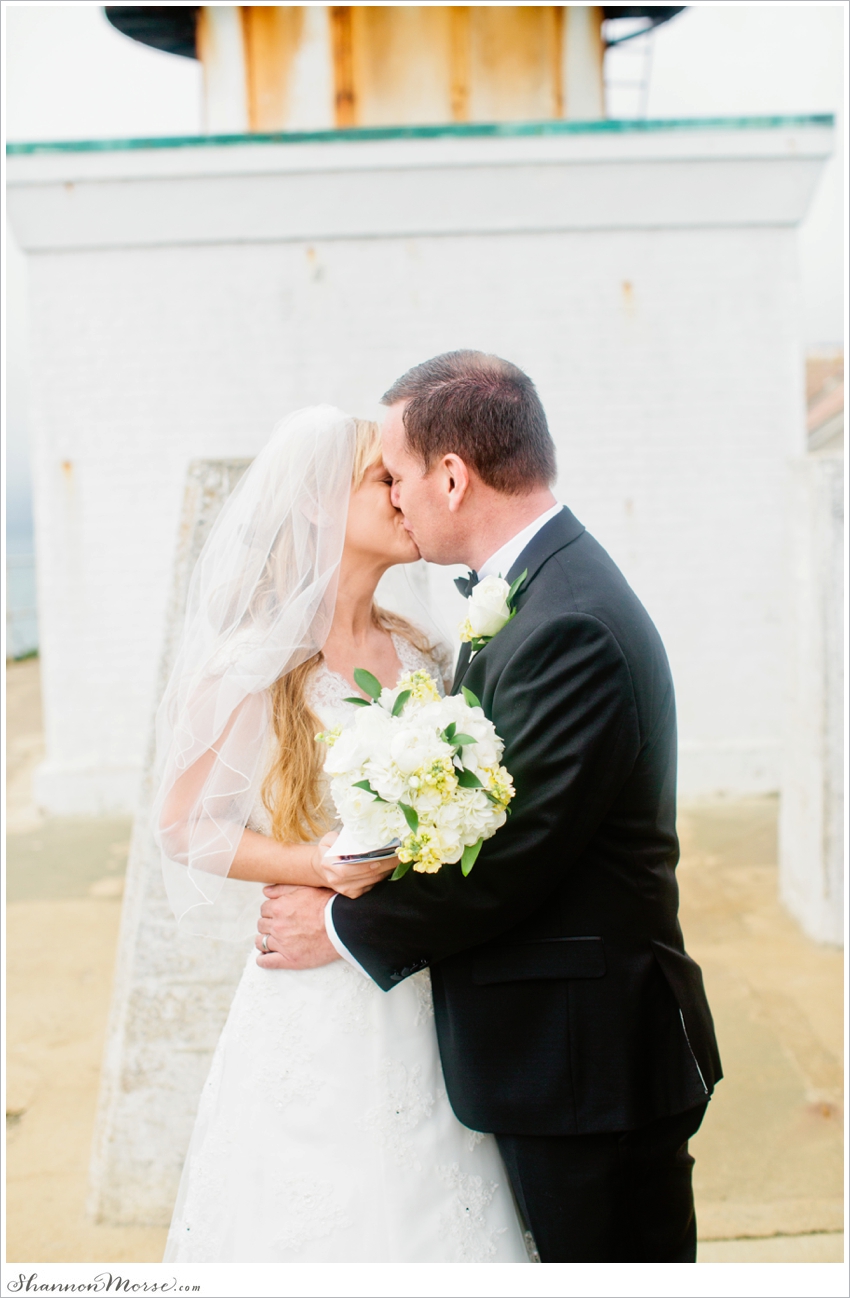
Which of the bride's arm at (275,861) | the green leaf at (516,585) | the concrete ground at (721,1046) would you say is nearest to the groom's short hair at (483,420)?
the green leaf at (516,585)

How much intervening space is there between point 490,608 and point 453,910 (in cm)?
59

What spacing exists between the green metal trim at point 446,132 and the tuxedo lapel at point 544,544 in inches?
232

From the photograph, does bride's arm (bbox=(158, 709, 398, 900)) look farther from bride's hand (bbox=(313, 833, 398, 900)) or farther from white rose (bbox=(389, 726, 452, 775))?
white rose (bbox=(389, 726, 452, 775))

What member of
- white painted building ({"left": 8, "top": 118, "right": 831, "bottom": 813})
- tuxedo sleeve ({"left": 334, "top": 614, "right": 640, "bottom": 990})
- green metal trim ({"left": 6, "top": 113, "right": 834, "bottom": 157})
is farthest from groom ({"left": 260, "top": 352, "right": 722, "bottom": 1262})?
green metal trim ({"left": 6, "top": 113, "right": 834, "bottom": 157})

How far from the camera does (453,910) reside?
178cm

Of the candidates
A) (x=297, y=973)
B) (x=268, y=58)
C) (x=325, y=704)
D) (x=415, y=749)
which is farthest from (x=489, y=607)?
(x=268, y=58)

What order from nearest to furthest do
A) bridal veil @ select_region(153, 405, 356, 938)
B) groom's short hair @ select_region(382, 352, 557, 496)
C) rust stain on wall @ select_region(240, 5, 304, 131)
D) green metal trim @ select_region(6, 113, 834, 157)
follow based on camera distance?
groom's short hair @ select_region(382, 352, 557, 496) < bridal veil @ select_region(153, 405, 356, 938) < green metal trim @ select_region(6, 113, 834, 157) < rust stain on wall @ select_region(240, 5, 304, 131)

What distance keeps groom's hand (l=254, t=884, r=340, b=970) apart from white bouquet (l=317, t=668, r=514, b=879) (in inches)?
15.7

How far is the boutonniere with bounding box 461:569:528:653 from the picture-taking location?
189cm

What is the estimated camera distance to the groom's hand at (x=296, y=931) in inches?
78.7

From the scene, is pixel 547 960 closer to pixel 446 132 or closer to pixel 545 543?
pixel 545 543

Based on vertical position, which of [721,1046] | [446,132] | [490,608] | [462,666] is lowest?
[721,1046]

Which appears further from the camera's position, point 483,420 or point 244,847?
point 244,847

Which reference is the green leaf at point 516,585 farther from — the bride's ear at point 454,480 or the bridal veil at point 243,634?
the bridal veil at point 243,634
